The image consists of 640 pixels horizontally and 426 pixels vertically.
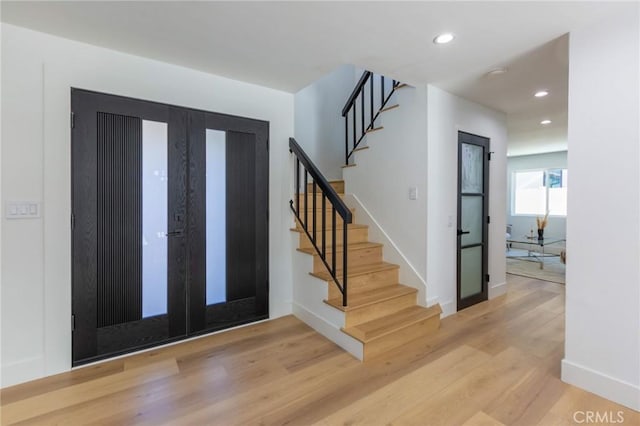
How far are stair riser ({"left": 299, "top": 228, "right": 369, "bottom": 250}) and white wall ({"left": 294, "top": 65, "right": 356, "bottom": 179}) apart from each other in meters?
1.56

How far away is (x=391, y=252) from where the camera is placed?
344 cm

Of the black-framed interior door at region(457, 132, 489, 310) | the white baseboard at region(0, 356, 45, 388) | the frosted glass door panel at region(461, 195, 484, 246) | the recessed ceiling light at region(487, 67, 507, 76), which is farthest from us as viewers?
the frosted glass door panel at region(461, 195, 484, 246)

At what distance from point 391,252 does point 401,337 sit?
1022 mm

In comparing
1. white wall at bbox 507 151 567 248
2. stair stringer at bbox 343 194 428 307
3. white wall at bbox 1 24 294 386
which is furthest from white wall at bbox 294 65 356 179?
white wall at bbox 507 151 567 248

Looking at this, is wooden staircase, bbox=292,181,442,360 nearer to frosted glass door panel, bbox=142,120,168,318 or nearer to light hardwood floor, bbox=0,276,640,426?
light hardwood floor, bbox=0,276,640,426

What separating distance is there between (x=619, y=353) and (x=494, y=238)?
2.23m

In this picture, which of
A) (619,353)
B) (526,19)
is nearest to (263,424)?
(619,353)

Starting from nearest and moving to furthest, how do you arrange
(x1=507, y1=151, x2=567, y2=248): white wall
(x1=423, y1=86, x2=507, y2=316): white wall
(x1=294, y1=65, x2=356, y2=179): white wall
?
(x1=423, y1=86, x2=507, y2=316): white wall
(x1=294, y1=65, x2=356, y2=179): white wall
(x1=507, y1=151, x2=567, y2=248): white wall

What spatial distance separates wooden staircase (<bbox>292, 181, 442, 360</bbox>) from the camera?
2.56 m

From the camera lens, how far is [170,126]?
261 cm

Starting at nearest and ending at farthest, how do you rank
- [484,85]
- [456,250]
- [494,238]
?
[484,85] → [456,250] → [494,238]

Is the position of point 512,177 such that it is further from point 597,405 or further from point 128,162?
point 128,162

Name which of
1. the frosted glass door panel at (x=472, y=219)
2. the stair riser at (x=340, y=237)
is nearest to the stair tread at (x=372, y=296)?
the stair riser at (x=340, y=237)

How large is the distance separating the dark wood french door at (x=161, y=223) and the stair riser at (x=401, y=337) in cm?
125
